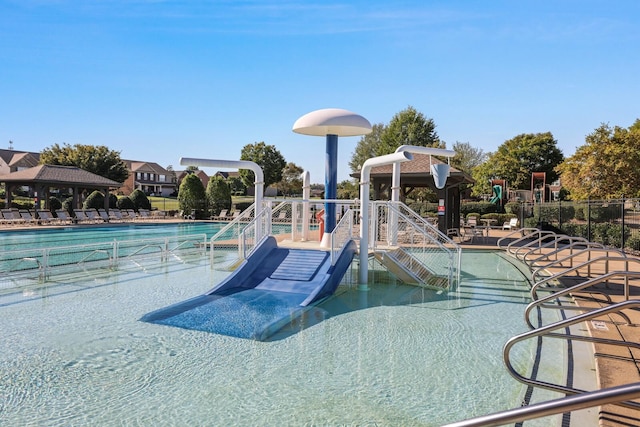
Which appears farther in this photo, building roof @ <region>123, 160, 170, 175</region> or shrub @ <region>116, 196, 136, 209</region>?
building roof @ <region>123, 160, 170, 175</region>

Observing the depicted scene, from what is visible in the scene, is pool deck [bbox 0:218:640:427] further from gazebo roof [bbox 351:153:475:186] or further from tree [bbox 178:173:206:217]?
tree [bbox 178:173:206:217]

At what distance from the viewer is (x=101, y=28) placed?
49.8 ft

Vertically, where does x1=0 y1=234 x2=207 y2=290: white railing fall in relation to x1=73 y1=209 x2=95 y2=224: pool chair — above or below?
below

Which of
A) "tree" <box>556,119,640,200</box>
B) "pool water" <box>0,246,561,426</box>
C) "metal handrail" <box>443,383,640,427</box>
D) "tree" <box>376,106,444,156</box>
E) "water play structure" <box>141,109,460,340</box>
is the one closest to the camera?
"metal handrail" <box>443,383,640,427</box>

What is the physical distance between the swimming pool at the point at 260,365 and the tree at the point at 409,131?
40357 mm

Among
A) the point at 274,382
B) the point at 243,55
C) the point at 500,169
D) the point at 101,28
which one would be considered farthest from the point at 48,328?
the point at 500,169

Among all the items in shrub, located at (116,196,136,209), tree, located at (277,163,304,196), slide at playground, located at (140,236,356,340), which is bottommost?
slide at playground, located at (140,236,356,340)

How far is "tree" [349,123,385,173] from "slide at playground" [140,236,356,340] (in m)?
44.2

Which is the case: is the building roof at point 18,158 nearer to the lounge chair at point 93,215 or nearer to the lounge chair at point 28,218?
the lounge chair at point 93,215

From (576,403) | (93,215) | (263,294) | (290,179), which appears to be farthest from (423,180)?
(290,179)

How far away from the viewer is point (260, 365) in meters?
5.58

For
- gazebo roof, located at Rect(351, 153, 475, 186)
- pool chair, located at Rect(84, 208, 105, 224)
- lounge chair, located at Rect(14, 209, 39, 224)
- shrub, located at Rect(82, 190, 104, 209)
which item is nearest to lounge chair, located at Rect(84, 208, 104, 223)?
pool chair, located at Rect(84, 208, 105, 224)

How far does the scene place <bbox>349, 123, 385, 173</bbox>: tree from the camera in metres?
54.9

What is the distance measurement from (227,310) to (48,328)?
9.40 ft
